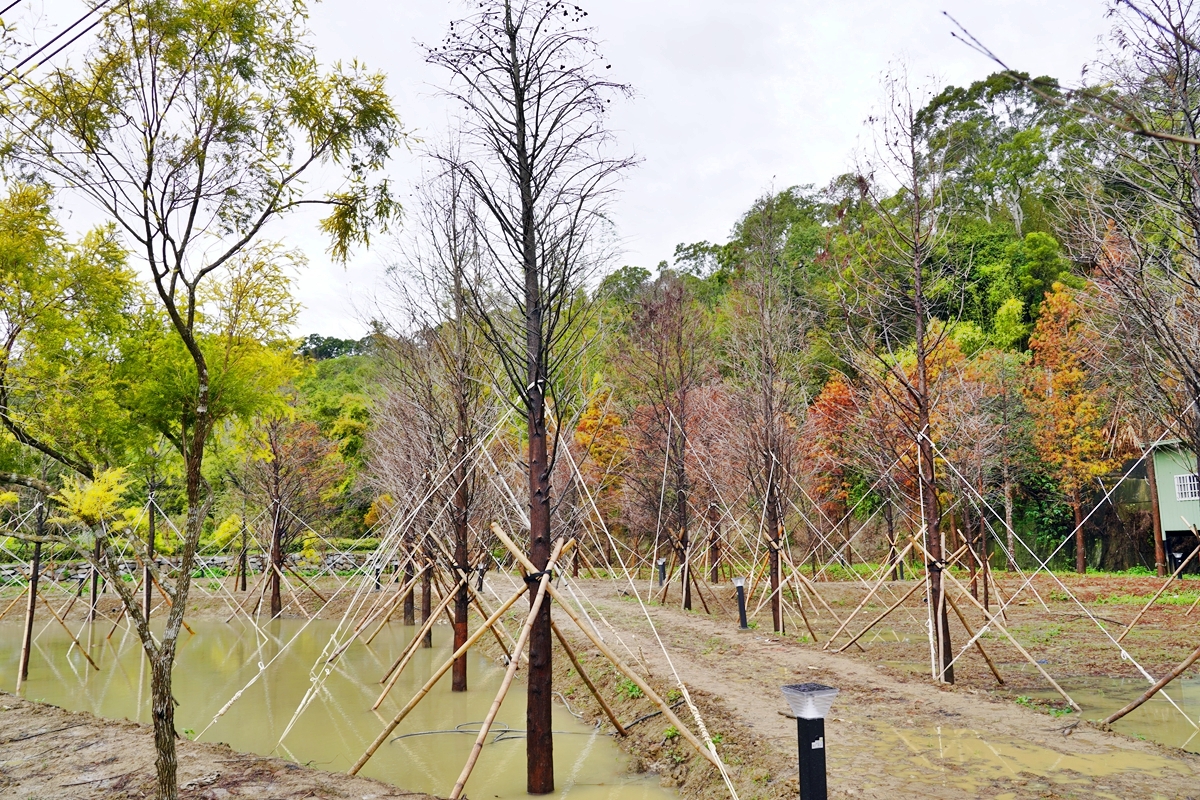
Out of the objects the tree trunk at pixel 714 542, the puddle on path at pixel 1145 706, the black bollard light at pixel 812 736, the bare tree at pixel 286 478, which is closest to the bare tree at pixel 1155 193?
the puddle on path at pixel 1145 706

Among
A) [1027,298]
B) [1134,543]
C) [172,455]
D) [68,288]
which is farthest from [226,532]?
[1027,298]

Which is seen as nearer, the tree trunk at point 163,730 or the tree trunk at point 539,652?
the tree trunk at point 163,730

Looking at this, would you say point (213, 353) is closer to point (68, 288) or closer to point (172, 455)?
point (68, 288)

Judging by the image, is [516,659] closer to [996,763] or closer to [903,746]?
[903,746]

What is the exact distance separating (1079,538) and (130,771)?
25.9 meters

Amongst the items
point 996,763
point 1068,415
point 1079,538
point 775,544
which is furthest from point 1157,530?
point 996,763

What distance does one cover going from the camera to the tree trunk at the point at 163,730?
15.3ft

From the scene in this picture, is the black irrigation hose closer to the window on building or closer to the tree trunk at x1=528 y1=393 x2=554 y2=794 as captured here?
the tree trunk at x1=528 y1=393 x2=554 y2=794

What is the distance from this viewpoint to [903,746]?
609 centimetres

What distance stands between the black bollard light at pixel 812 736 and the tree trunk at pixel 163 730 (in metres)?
3.84

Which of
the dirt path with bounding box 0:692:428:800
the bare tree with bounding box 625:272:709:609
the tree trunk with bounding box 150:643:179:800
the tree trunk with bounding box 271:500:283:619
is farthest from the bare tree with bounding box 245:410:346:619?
the tree trunk with bounding box 150:643:179:800

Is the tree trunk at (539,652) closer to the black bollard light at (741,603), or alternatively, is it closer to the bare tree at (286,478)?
the black bollard light at (741,603)

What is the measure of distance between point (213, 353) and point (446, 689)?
22.8 ft

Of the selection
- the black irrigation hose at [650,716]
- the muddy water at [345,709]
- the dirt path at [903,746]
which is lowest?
the muddy water at [345,709]
